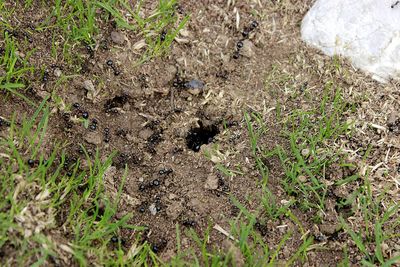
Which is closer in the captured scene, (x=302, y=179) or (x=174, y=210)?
(x=174, y=210)

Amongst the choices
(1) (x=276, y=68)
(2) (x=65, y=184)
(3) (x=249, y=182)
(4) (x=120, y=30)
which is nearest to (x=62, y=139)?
(2) (x=65, y=184)

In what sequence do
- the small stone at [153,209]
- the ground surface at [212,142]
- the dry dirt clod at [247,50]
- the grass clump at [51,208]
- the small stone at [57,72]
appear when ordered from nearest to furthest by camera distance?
1. the grass clump at [51,208]
2. the ground surface at [212,142]
3. the small stone at [153,209]
4. the small stone at [57,72]
5. the dry dirt clod at [247,50]

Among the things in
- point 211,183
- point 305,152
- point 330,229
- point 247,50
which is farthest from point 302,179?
point 247,50

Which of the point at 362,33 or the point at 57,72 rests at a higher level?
the point at 362,33

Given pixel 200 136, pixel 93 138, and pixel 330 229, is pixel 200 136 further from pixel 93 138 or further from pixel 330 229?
pixel 330 229

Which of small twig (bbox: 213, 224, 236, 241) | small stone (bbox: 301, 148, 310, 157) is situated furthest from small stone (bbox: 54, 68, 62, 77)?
small stone (bbox: 301, 148, 310, 157)

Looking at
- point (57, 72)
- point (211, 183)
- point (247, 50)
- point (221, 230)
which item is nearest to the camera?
point (221, 230)

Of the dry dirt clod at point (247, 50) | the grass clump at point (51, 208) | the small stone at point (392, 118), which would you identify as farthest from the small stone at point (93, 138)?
the small stone at point (392, 118)

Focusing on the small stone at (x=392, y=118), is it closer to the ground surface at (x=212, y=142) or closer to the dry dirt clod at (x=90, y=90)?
the ground surface at (x=212, y=142)
